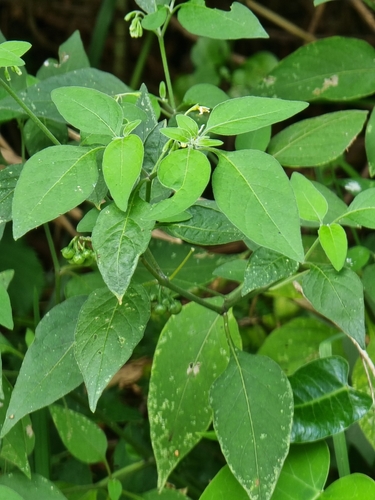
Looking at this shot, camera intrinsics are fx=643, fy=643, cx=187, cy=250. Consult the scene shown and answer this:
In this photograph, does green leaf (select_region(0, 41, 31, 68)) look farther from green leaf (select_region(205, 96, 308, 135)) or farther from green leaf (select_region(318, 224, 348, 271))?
green leaf (select_region(318, 224, 348, 271))

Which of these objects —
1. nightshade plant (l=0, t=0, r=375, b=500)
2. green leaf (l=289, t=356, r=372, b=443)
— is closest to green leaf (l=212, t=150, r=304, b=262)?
nightshade plant (l=0, t=0, r=375, b=500)

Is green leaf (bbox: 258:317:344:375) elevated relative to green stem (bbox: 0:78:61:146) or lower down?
lower down

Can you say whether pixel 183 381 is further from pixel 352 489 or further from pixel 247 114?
pixel 247 114

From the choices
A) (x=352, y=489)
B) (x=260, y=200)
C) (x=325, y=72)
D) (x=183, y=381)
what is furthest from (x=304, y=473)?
(x=325, y=72)

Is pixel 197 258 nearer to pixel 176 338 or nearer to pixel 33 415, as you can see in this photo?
pixel 176 338

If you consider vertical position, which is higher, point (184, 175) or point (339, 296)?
point (184, 175)

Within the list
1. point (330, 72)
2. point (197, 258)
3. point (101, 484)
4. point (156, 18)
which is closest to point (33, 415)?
point (101, 484)
